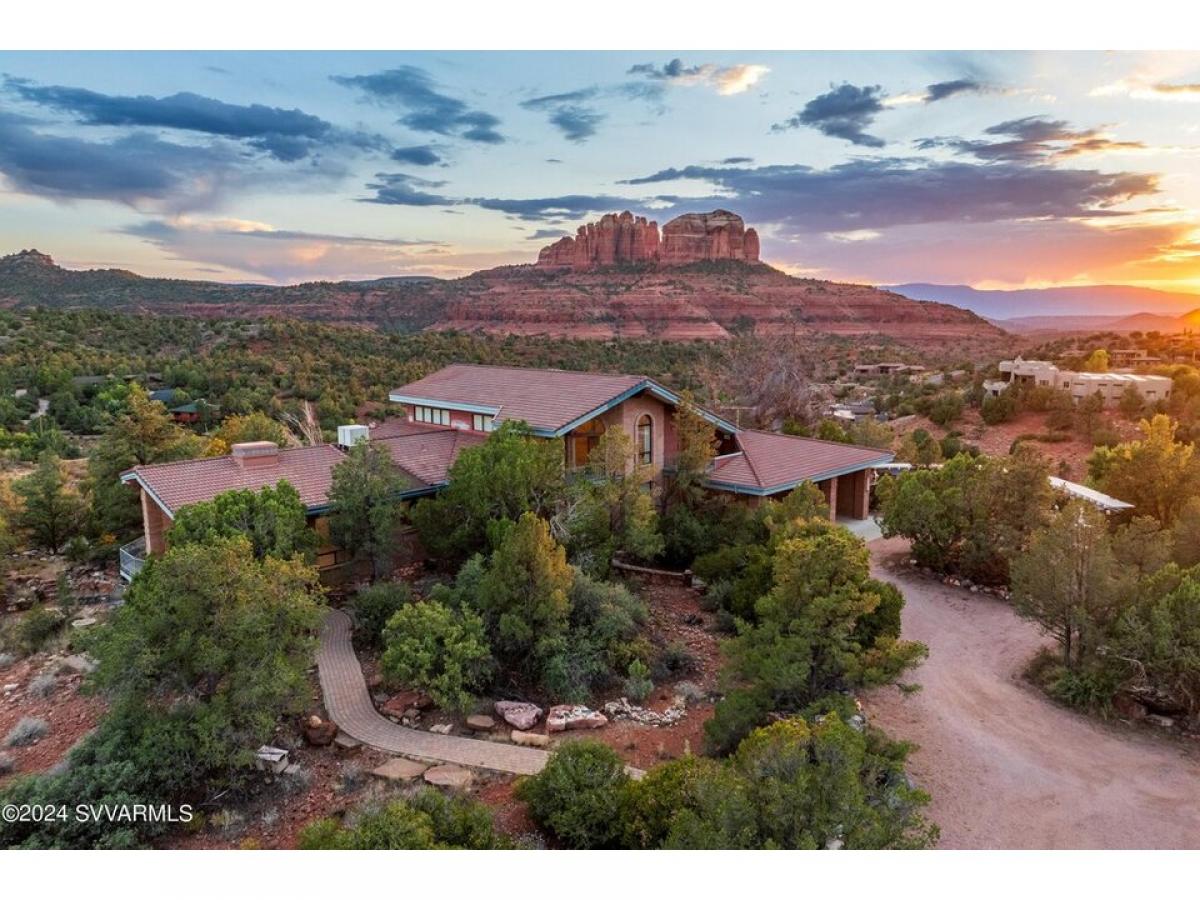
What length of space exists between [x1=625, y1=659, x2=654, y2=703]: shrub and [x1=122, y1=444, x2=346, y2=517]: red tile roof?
6947 mm

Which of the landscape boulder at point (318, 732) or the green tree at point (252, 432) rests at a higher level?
the green tree at point (252, 432)

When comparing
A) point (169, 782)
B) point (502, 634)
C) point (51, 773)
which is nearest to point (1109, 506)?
point (502, 634)

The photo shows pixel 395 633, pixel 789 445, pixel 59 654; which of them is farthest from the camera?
pixel 789 445

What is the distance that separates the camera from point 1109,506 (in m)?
16.0

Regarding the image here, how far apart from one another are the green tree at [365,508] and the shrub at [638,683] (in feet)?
17.6

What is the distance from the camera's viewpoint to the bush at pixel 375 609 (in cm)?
1233

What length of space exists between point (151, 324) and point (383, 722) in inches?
1697

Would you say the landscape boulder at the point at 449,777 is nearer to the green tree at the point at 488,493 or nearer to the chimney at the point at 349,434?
the green tree at the point at 488,493

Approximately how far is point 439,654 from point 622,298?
239 feet

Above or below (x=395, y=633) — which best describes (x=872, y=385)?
above

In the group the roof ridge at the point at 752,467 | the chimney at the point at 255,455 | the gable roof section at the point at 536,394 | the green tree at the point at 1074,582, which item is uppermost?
the gable roof section at the point at 536,394

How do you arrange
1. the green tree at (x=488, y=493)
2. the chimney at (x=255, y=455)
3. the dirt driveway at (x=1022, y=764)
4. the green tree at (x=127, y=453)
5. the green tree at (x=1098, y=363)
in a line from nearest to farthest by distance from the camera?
the dirt driveway at (x=1022, y=764) < the green tree at (x=488, y=493) < the chimney at (x=255, y=455) < the green tree at (x=127, y=453) < the green tree at (x=1098, y=363)

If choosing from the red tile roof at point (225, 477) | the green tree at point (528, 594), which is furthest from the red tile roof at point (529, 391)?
the green tree at point (528, 594)

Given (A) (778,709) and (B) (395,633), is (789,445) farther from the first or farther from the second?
(B) (395,633)
